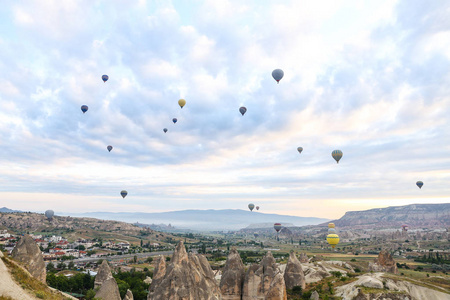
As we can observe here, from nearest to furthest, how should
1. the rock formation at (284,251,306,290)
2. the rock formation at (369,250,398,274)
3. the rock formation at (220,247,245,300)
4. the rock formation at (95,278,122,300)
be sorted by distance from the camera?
the rock formation at (95,278,122,300) → the rock formation at (220,247,245,300) → the rock formation at (284,251,306,290) → the rock formation at (369,250,398,274)

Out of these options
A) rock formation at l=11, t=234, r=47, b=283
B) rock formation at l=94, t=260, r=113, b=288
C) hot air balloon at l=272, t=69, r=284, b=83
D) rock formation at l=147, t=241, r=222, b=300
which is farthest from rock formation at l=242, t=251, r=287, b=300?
hot air balloon at l=272, t=69, r=284, b=83

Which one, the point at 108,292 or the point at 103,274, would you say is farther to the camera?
the point at 103,274

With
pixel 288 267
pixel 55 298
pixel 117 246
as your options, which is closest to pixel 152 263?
pixel 117 246

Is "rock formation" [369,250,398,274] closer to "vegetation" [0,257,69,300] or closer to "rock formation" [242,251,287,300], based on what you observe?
"rock formation" [242,251,287,300]

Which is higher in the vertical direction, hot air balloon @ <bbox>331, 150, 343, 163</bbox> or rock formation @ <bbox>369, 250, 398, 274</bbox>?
hot air balloon @ <bbox>331, 150, 343, 163</bbox>

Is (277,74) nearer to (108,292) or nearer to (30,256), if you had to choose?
(108,292)

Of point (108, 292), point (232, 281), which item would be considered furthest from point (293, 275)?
point (108, 292)
